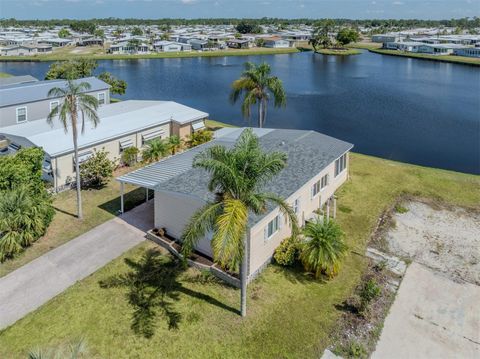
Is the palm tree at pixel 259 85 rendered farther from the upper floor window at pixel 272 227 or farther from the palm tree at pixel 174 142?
the upper floor window at pixel 272 227

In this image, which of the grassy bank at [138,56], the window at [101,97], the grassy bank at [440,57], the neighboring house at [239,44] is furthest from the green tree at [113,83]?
the neighboring house at [239,44]

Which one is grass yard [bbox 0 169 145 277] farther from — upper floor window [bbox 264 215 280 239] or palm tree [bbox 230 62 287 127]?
palm tree [bbox 230 62 287 127]

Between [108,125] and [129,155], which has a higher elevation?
[108,125]

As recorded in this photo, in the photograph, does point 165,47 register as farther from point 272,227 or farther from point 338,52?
point 272,227

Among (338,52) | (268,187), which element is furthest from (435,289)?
(338,52)

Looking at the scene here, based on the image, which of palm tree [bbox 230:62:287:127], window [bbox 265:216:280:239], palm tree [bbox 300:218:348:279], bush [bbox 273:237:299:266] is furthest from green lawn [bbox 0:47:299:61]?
palm tree [bbox 300:218:348:279]

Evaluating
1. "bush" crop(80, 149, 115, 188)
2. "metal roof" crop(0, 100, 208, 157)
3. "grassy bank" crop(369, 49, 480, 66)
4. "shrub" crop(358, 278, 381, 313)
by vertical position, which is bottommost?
"shrub" crop(358, 278, 381, 313)
